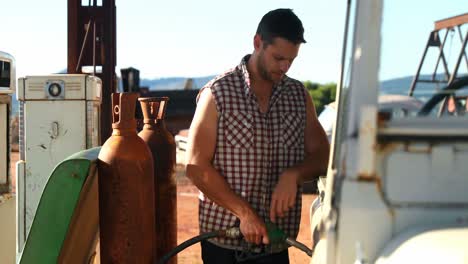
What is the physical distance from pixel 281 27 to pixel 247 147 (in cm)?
52

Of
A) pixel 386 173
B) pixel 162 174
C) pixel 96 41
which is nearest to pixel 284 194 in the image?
pixel 162 174

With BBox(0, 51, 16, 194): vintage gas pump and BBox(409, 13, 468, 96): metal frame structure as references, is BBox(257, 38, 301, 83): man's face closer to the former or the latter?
BBox(409, 13, 468, 96): metal frame structure

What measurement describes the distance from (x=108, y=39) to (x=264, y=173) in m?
2.85

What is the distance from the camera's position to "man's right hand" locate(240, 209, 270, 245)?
108 inches

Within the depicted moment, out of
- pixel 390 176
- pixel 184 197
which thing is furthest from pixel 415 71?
pixel 184 197

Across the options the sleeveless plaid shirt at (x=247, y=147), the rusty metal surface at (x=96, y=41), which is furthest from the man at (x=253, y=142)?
the rusty metal surface at (x=96, y=41)

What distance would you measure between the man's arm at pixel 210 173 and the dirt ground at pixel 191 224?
8.27 feet

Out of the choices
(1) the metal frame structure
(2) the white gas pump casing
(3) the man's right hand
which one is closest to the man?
(3) the man's right hand

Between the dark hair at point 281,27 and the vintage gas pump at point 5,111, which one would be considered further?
the vintage gas pump at point 5,111

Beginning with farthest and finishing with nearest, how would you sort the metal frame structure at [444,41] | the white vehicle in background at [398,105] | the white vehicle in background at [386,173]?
the metal frame structure at [444,41], the white vehicle in background at [398,105], the white vehicle in background at [386,173]

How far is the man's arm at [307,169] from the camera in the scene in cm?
285

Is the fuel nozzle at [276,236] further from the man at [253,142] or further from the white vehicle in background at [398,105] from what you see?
the white vehicle in background at [398,105]

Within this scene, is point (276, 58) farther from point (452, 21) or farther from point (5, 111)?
point (5, 111)

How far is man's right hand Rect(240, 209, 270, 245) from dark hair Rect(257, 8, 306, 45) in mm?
751
